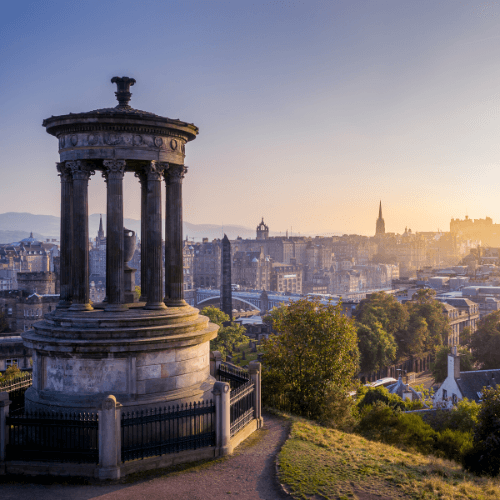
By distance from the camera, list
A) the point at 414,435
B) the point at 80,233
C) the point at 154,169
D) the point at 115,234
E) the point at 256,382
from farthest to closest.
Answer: the point at 414,435
the point at 256,382
the point at 154,169
the point at 80,233
the point at 115,234

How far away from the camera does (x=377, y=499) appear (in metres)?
12.8

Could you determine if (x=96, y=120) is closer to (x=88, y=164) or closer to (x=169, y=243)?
(x=88, y=164)

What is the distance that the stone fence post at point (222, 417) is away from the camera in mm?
15297

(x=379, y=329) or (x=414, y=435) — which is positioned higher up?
(x=379, y=329)

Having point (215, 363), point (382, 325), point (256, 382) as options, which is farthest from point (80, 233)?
point (382, 325)

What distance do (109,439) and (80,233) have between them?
657 centimetres

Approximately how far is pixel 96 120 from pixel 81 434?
30.3 ft

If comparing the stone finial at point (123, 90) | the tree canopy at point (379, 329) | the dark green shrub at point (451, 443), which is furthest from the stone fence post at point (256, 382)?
the tree canopy at point (379, 329)

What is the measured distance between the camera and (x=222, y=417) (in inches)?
604

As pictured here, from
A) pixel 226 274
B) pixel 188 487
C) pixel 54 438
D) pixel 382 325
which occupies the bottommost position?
pixel 382 325

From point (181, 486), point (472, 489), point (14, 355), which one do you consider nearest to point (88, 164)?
point (181, 486)

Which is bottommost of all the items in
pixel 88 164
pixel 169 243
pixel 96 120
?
pixel 169 243

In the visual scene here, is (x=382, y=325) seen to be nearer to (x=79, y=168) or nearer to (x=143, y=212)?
(x=143, y=212)

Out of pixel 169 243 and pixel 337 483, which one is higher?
pixel 169 243
